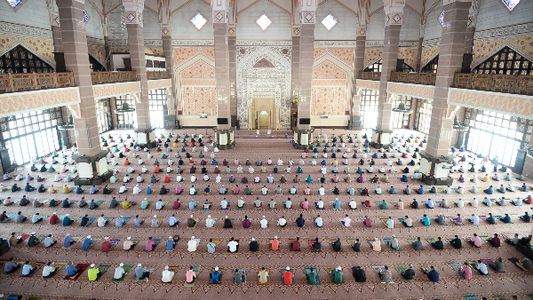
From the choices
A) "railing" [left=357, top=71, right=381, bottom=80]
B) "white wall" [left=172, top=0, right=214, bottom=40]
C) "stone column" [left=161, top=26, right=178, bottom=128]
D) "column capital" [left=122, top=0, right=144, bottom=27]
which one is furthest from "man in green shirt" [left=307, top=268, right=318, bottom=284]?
"white wall" [left=172, top=0, right=214, bottom=40]

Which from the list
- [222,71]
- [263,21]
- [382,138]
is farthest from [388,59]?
[263,21]

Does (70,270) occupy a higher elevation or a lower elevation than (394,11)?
lower

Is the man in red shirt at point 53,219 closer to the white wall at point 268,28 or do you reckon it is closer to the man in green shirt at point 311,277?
the man in green shirt at point 311,277

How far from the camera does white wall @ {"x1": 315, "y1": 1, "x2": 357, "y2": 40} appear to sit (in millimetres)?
18781

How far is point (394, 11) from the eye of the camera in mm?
14000

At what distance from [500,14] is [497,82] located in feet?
22.0

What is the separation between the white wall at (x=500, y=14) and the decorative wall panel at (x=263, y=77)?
397 inches

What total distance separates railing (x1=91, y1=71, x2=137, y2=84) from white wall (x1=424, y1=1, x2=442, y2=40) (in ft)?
53.8

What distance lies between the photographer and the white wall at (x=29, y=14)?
11.5 metres

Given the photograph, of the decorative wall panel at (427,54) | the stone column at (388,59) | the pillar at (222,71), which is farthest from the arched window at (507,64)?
the pillar at (222,71)

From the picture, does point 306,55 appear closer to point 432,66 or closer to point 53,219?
point 432,66

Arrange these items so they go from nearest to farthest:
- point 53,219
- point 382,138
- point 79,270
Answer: point 79,270, point 53,219, point 382,138

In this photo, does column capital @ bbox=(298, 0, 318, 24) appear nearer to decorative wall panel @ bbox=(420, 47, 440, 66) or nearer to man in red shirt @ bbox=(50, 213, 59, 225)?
decorative wall panel @ bbox=(420, 47, 440, 66)

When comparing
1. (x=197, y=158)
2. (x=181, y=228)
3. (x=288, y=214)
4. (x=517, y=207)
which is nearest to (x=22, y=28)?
(x=197, y=158)
